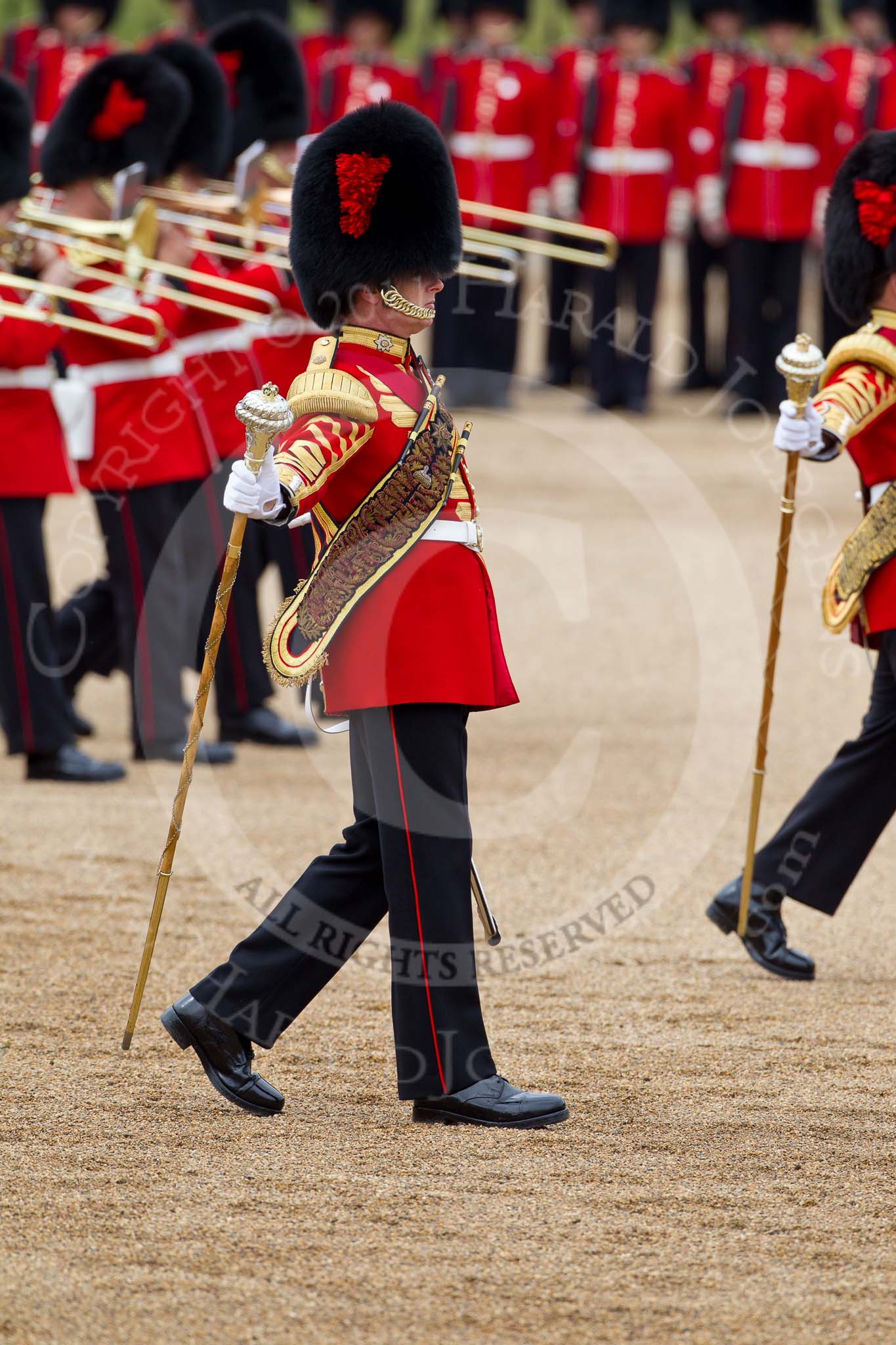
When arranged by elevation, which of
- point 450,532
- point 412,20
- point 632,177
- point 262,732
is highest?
point 412,20

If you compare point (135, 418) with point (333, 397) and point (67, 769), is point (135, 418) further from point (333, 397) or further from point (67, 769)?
point (333, 397)

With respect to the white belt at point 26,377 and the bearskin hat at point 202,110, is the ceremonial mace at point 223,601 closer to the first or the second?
the white belt at point 26,377

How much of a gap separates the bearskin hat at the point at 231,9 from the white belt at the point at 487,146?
2.86 ft

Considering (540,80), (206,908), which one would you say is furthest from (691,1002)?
(540,80)

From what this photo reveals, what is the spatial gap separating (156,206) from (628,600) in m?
2.20

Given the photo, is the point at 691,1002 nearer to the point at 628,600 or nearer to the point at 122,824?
the point at 122,824

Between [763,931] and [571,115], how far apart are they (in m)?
5.88

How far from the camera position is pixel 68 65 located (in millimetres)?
8234

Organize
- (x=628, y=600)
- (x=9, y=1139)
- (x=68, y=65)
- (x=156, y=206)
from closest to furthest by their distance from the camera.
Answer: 1. (x=9, y=1139)
2. (x=156, y=206)
3. (x=628, y=600)
4. (x=68, y=65)

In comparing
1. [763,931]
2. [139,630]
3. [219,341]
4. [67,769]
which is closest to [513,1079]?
[763,931]

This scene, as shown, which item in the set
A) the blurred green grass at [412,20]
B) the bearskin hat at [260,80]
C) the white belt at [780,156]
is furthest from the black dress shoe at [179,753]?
the blurred green grass at [412,20]

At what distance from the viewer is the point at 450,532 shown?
8.27 feet

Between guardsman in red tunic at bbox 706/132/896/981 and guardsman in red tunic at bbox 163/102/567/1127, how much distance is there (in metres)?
0.67

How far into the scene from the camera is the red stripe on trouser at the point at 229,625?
4609mm
